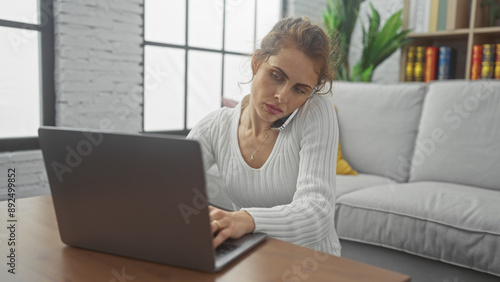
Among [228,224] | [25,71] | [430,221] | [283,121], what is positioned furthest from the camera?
[25,71]

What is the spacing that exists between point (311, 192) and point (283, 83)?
11.0 inches

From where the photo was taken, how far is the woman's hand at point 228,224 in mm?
717

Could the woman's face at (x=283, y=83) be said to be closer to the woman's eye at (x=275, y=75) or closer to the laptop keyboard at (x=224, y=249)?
the woman's eye at (x=275, y=75)

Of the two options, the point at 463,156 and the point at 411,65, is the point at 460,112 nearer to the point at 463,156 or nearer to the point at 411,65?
the point at 463,156

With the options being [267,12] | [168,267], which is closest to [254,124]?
[168,267]

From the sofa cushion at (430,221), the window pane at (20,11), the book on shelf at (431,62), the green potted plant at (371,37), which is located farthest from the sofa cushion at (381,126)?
the window pane at (20,11)

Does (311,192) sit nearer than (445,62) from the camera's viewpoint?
Yes

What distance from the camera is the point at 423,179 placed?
2.03 m

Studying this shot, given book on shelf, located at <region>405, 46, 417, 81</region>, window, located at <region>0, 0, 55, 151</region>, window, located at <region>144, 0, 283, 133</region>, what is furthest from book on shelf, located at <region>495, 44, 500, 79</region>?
window, located at <region>0, 0, 55, 151</region>

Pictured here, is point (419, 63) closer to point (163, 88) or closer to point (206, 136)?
point (163, 88)

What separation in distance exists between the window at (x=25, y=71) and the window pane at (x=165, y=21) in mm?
782

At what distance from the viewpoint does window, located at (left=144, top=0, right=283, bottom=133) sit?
10.1 feet

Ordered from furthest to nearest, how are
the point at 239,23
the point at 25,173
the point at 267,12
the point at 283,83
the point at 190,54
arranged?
the point at 267,12, the point at 239,23, the point at 190,54, the point at 25,173, the point at 283,83

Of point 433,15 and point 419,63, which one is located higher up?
point 433,15
